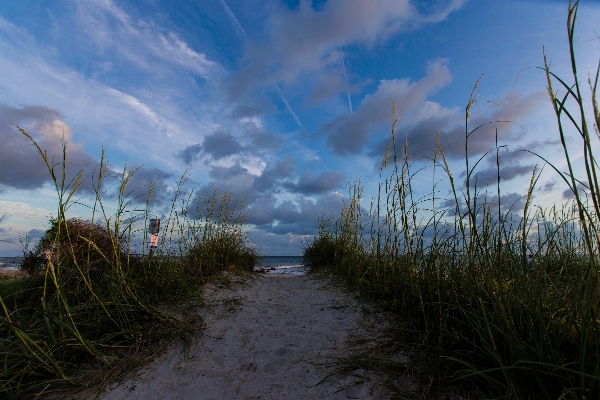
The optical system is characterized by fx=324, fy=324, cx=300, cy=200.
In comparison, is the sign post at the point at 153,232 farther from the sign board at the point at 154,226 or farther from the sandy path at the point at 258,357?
the sandy path at the point at 258,357

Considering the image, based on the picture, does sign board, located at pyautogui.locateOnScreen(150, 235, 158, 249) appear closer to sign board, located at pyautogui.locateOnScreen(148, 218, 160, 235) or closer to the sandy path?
sign board, located at pyautogui.locateOnScreen(148, 218, 160, 235)

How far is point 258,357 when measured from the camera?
3.04 metres

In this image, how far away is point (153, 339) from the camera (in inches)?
124

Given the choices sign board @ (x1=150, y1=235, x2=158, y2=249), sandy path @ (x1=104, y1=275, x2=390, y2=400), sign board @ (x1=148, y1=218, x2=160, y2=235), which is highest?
sign board @ (x1=148, y1=218, x2=160, y2=235)

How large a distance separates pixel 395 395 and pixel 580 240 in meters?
4.05

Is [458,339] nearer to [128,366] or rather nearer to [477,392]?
[477,392]

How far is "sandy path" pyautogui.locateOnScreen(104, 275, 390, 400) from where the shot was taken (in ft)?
8.23

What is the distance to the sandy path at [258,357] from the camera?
8.23 ft

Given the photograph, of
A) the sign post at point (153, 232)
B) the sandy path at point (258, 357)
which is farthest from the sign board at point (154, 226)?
the sandy path at point (258, 357)

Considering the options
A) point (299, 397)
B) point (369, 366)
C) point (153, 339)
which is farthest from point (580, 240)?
point (153, 339)

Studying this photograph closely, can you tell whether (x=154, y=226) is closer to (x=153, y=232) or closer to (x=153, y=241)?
(x=153, y=232)

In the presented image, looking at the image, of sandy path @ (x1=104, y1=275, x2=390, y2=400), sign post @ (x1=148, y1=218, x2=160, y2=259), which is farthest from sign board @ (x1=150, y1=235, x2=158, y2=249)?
sandy path @ (x1=104, y1=275, x2=390, y2=400)

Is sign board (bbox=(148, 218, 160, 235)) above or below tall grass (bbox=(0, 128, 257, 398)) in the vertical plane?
above

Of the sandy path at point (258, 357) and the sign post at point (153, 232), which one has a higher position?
the sign post at point (153, 232)
